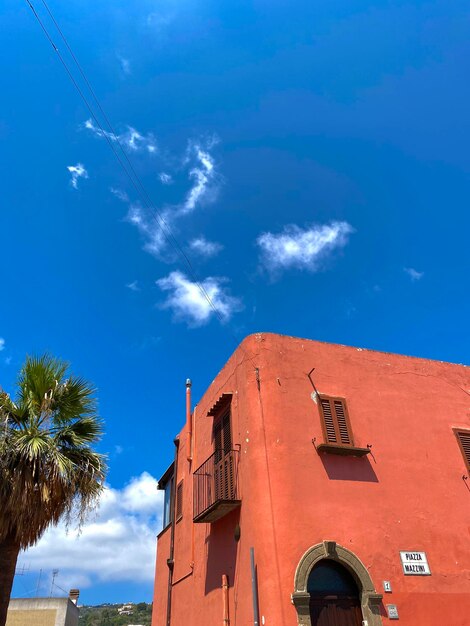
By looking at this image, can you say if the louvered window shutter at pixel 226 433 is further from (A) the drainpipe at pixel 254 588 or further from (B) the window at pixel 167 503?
(B) the window at pixel 167 503

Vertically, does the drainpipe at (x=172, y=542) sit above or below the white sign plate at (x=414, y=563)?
above

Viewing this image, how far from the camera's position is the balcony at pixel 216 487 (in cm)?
1054

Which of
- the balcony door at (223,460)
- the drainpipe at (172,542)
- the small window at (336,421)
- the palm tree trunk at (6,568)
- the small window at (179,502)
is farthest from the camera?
the small window at (179,502)

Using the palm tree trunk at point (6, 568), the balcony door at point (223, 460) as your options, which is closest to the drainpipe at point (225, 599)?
the balcony door at point (223, 460)

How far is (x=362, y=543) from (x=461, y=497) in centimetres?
309

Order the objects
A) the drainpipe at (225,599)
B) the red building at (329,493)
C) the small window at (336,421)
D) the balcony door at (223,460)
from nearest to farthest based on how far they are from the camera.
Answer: the red building at (329,493)
the drainpipe at (225,599)
the small window at (336,421)
the balcony door at (223,460)

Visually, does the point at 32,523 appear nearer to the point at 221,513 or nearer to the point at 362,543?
the point at 221,513

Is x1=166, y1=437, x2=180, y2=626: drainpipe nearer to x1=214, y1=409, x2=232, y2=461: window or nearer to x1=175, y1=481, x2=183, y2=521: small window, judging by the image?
x1=175, y1=481, x2=183, y2=521: small window

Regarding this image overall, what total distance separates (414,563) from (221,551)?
13.8ft

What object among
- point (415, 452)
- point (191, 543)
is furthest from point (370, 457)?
point (191, 543)

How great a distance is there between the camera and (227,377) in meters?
12.8

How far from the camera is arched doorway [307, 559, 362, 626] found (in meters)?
9.13

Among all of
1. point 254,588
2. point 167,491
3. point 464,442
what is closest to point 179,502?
A: point 167,491

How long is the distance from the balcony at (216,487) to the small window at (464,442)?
5743 mm
